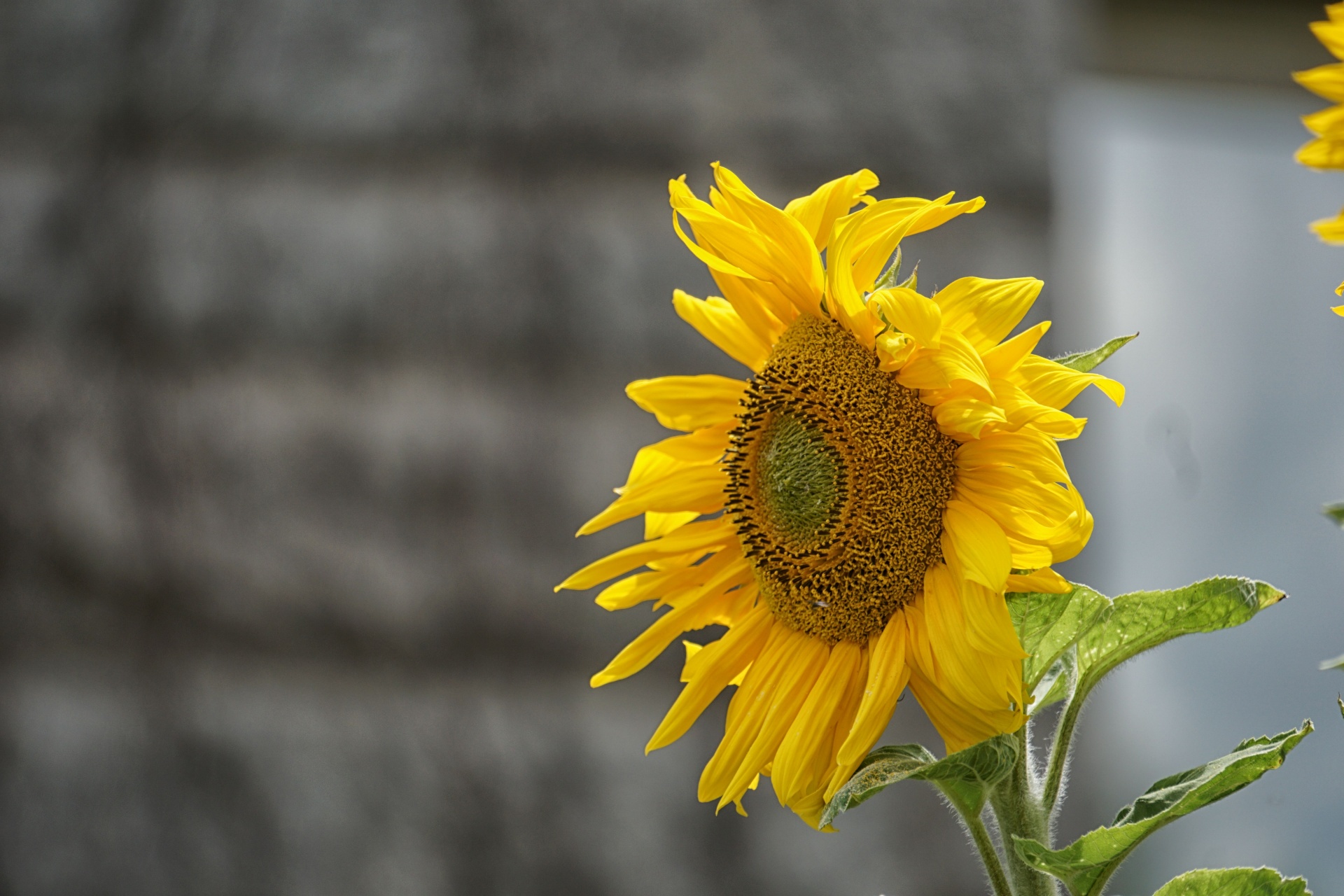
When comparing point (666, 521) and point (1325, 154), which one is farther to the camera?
point (666, 521)

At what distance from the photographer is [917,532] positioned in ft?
1.01

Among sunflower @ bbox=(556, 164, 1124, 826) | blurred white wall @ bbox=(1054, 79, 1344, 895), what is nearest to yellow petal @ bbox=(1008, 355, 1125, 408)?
sunflower @ bbox=(556, 164, 1124, 826)

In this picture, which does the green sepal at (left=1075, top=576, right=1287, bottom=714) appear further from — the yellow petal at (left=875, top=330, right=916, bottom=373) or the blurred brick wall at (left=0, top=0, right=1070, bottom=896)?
the blurred brick wall at (left=0, top=0, right=1070, bottom=896)

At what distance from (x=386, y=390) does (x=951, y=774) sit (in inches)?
42.6

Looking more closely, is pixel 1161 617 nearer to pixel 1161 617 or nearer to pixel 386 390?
pixel 1161 617

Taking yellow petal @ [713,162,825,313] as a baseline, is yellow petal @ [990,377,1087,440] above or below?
below

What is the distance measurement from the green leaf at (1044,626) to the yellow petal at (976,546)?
2 cm

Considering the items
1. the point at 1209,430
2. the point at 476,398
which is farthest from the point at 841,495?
the point at 1209,430

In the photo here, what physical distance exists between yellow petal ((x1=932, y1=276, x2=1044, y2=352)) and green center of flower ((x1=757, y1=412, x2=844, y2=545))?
2.3 inches

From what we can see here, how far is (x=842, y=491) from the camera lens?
0.32 meters

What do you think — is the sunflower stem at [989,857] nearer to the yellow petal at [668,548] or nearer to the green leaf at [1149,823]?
the green leaf at [1149,823]

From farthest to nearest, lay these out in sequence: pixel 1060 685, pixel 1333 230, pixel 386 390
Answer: pixel 386 390 < pixel 1060 685 < pixel 1333 230

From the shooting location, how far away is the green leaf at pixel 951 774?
0.79 feet

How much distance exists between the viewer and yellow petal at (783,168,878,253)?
32 cm
